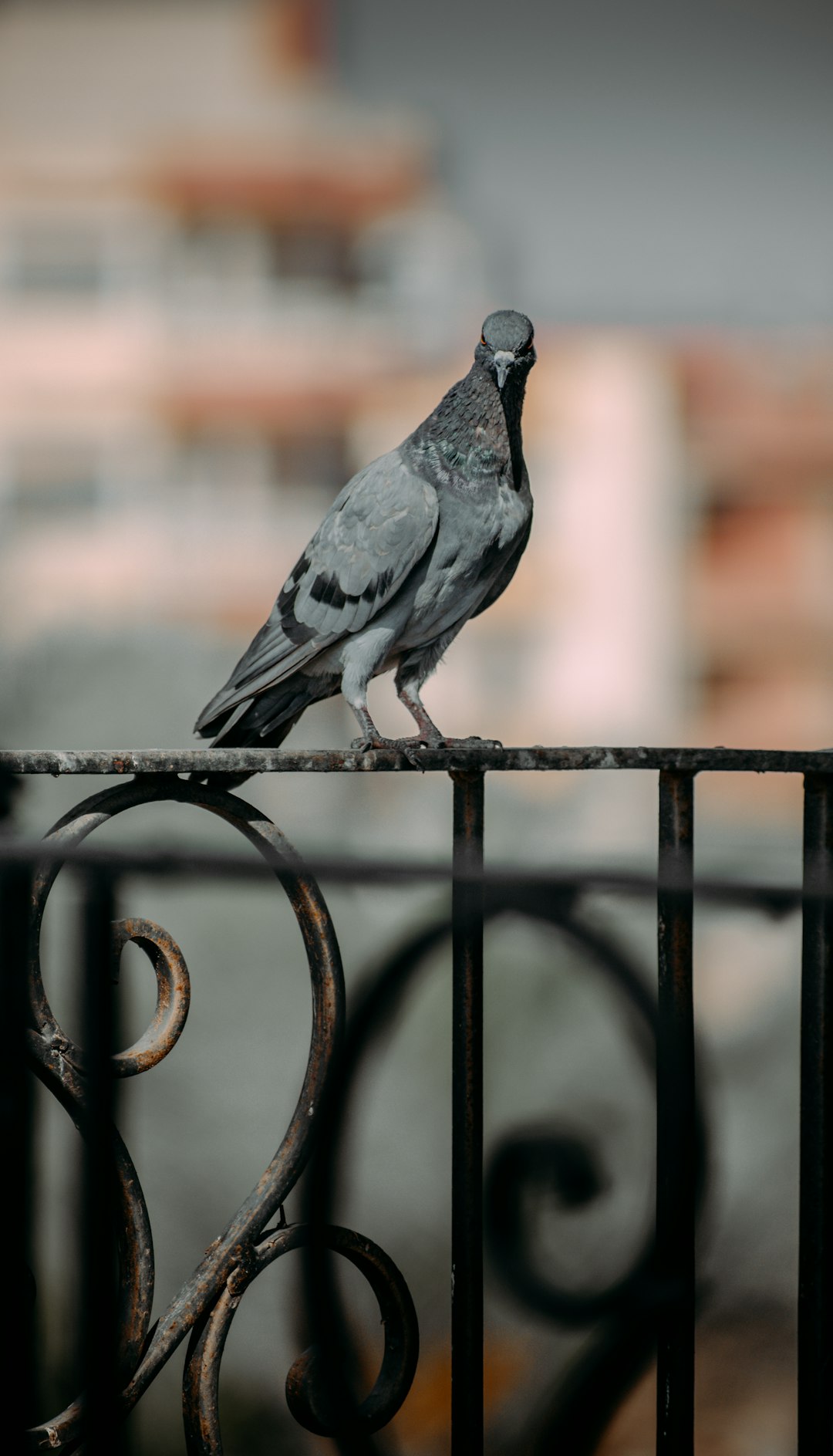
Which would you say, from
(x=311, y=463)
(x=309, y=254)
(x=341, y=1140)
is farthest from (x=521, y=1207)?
(x=309, y=254)

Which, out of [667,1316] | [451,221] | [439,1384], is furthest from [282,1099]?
[451,221]

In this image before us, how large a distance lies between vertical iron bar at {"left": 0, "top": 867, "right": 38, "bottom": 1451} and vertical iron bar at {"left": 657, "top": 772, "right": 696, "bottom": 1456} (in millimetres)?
606

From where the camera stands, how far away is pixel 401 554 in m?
2.70

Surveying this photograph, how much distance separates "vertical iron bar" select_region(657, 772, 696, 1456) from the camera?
129 centimetres

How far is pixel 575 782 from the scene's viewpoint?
10.6m

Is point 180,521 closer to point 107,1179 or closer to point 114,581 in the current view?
point 114,581

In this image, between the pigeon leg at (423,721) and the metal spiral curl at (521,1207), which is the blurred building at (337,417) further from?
the metal spiral curl at (521,1207)

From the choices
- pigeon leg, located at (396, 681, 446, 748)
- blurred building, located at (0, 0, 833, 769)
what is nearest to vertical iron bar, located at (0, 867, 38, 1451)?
pigeon leg, located at (396, 681, 446, 748)

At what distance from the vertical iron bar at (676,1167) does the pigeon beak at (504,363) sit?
1.59 m

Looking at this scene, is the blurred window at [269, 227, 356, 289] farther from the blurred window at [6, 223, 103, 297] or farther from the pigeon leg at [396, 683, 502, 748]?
the pigeon leg at [396, 683, 502, 748]

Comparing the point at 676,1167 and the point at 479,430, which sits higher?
the point at 479,430

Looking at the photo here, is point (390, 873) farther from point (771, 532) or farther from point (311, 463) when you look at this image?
point (771, 532)

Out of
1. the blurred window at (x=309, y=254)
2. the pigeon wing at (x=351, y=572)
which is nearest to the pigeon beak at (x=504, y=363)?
the pigeon wing at (x=351, y=572)

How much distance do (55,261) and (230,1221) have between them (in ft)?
72.3
